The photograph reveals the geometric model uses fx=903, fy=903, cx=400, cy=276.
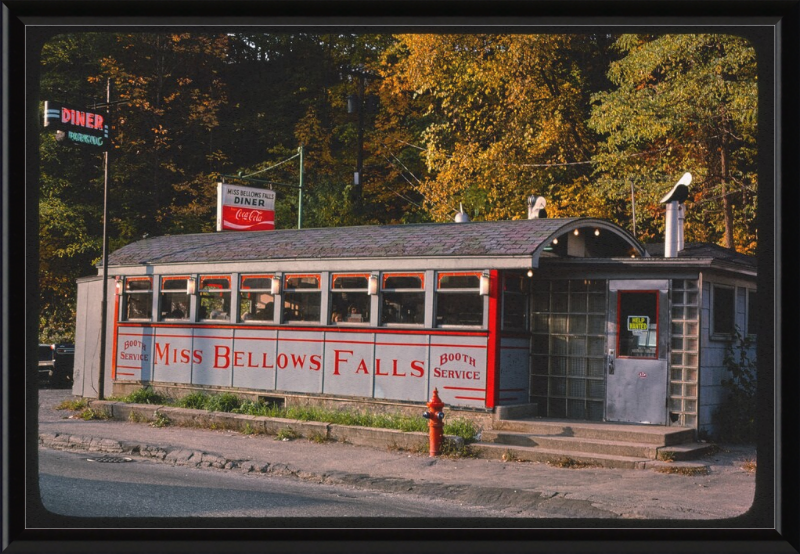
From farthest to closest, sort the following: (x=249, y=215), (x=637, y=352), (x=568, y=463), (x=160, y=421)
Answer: (x=249, y=215), (x=160, y=421), (x=637, y=352), (x=568, y=463)

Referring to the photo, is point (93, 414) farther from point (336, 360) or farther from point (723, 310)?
point (723, 310)

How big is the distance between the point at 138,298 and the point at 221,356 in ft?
10.6

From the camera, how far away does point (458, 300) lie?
15555 mm

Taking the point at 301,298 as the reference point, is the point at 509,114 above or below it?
above

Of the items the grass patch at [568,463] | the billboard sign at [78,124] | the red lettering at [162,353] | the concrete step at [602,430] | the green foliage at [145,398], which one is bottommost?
the grass patch at [568,463]

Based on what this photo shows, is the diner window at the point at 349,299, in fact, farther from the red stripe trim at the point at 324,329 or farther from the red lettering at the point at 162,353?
the red lettering at the point at 162,353

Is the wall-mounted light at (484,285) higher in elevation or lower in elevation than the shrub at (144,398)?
higher

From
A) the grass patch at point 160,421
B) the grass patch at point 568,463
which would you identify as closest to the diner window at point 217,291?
the grass patch at point 160,421

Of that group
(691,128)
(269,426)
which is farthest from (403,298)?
(691,128)

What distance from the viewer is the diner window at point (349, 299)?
54.5 ft

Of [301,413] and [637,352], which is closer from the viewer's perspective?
[637,352]

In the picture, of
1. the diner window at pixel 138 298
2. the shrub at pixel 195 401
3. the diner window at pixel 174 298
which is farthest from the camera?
the diner window at pixel 138 298

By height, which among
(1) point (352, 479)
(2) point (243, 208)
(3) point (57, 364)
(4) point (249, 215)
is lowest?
(1) point (352, 479)

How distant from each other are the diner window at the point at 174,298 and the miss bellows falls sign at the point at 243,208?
5.55m
